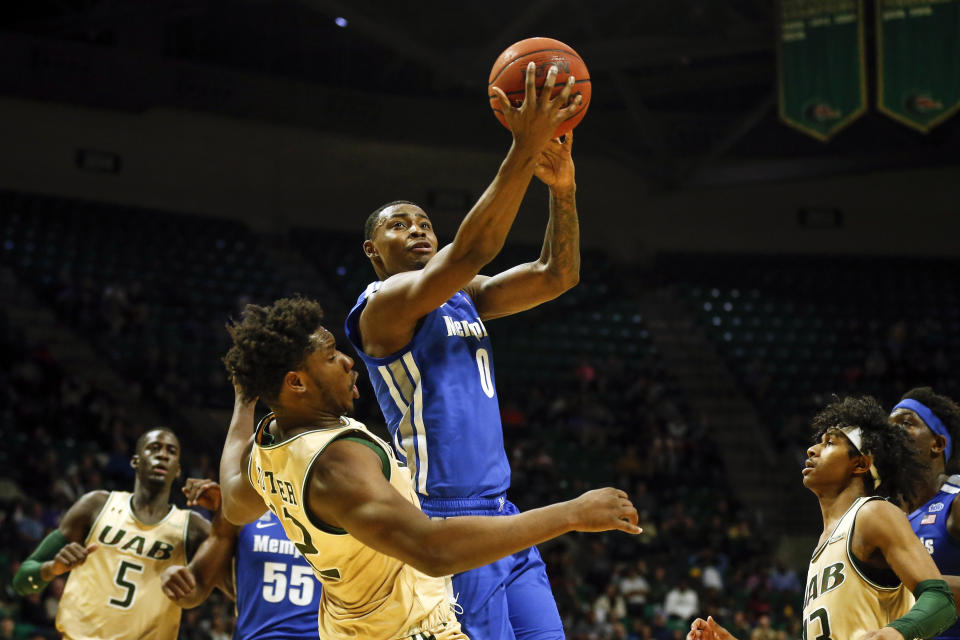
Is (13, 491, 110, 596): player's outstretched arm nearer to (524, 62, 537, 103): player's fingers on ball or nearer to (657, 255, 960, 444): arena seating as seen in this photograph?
(524, 62, 537, 103): player's fingers on ball

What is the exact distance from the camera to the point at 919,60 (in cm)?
1240

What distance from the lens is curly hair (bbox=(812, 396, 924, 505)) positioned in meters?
4.38

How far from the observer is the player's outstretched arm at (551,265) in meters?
3.93

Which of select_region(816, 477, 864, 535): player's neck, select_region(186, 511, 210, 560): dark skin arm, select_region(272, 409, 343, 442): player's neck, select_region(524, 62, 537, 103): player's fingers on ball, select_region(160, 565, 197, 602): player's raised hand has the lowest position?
select_region(160, 565, 197, 602): player's raised hand

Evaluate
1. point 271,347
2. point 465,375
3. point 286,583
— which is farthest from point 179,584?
point 271,347

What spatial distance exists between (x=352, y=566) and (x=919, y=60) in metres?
11.5

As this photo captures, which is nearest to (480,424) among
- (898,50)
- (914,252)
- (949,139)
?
(898,50)

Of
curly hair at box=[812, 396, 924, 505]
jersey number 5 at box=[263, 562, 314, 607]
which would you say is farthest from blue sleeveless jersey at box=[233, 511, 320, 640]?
curly hair at box=[812, 396, 924, 505]

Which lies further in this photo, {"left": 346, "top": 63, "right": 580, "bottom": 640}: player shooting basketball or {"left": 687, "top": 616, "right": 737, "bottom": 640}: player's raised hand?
{"left": 687, "top": 616, "right": 737, "bottom": 640}: player's raised hand

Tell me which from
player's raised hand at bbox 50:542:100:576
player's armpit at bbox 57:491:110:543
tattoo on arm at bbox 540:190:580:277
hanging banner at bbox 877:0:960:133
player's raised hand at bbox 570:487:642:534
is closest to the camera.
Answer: player's raised hand at bbox 570:487:642:534

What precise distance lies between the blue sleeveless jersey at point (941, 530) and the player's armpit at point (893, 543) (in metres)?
0.77

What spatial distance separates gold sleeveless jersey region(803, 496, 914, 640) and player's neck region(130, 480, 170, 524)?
3.75m

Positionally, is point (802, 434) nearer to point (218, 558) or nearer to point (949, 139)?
point (949, 139)

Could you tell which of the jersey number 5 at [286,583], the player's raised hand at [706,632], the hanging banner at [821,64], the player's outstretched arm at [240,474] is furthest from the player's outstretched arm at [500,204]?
the hanging banner at [821,64]
